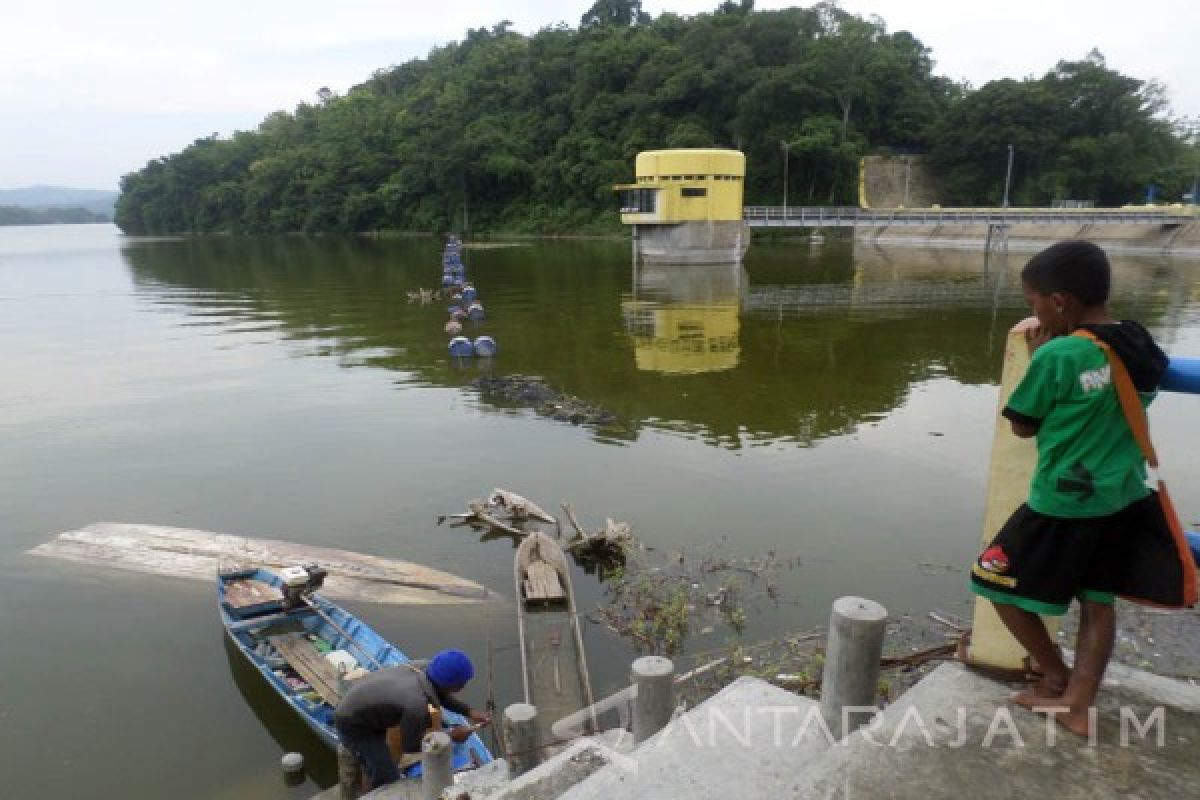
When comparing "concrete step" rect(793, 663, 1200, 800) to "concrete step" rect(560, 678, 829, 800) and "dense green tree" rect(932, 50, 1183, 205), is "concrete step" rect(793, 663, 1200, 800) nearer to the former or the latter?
"concrete step" rect(560, 678, 829, 800)

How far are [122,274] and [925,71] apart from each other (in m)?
85.3

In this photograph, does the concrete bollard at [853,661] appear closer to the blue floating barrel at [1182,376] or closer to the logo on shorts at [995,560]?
the logo on shorts at [995,560]

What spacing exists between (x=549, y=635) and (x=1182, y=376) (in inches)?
283

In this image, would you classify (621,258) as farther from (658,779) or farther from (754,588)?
(658,779)

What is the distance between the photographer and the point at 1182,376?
3.19m

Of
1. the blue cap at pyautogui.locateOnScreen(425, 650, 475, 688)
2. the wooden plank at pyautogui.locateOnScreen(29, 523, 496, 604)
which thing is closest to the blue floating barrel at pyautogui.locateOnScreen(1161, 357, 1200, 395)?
the blue cap at pyautogui.locateOnScreen(425, 650, 475, 688)

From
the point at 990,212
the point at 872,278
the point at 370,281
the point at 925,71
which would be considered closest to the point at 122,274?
the point at 370,281

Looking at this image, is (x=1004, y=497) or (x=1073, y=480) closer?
(x=1073, y=480)

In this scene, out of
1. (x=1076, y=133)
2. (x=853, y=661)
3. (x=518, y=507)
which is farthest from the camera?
(x=1076, y=133)

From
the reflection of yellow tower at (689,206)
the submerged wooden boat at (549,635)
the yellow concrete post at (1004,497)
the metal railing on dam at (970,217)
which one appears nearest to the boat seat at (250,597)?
the submerged wooden boat at (549,635)

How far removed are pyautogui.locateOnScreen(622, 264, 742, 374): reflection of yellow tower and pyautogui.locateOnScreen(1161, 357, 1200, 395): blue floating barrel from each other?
20382mm

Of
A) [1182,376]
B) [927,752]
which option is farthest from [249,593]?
[1182,376]

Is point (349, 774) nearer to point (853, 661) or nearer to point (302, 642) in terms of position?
point (302, 642)

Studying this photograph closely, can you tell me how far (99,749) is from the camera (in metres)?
8.12
